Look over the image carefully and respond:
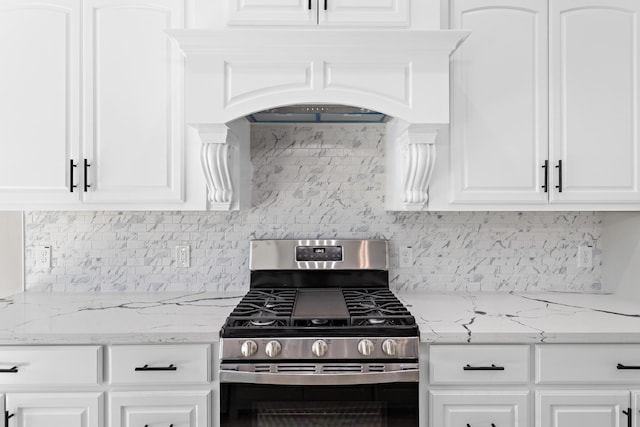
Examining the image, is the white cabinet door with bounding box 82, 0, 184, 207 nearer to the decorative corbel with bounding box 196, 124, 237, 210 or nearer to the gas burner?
the decorative corbel with bounding box 196, 124, 237, 210

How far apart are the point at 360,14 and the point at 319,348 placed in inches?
52.5

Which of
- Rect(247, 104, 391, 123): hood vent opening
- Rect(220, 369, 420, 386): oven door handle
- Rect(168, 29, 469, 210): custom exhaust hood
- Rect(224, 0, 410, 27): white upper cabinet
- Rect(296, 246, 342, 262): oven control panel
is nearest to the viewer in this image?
Rect(220, 369, 420, 386): oven door handle

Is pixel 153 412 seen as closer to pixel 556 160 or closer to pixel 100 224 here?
pixel 100 224

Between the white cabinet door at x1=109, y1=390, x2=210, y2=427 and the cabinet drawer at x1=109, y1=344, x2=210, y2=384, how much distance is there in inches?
1.9

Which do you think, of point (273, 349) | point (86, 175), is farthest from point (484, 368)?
point (86, 175)

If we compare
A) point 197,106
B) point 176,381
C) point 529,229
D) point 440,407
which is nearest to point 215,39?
point 197,106

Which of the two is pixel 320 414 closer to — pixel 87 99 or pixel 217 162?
pixel 217 162

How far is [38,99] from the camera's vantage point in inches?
71.2

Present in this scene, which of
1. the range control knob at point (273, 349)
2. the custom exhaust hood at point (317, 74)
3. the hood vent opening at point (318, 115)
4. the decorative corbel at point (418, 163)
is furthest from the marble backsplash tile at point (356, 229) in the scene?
the range control knob at point (273, 349)

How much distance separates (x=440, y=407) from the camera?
5.07ft

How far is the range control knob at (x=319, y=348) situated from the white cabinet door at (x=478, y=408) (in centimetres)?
42

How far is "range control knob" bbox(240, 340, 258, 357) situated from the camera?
4.92 ft

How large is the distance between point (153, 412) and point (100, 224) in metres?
A: 1.05

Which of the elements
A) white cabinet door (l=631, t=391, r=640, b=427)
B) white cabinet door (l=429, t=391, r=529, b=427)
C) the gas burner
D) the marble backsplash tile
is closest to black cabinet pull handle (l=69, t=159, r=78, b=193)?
the marble backsplash tile
